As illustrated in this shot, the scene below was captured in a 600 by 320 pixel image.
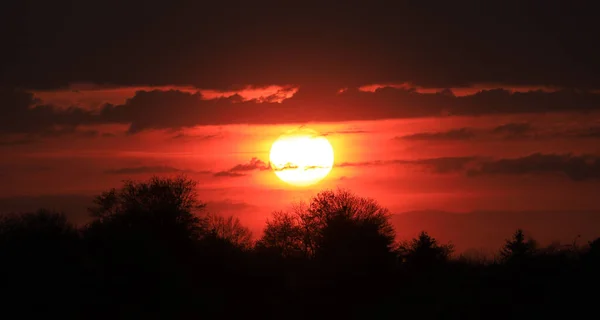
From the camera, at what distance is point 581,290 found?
67062 millimetres

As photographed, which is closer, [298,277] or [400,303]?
[400,303]

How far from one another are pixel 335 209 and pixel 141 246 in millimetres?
41497

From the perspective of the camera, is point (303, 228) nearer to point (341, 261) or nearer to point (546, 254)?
point (341, 261)

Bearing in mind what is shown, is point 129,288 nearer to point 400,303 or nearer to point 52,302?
point 52,302

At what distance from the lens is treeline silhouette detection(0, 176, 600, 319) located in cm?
6712

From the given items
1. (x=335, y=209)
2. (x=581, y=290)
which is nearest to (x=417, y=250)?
(x=335, y=209)

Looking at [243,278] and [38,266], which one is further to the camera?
[243,278]

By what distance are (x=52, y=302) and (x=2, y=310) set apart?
356cm

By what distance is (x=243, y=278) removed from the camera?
82.3 m

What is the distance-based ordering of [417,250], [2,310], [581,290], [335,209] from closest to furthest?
[2,310]
[581,290]
[417,250]
[335,209]

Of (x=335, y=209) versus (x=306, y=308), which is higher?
(x=335, y=209)

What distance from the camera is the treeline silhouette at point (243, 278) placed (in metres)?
67.1

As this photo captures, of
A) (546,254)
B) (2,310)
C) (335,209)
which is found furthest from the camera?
(335,209)

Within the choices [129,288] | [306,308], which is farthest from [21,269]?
[306,308]
